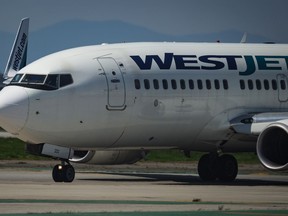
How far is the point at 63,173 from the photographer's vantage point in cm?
3931

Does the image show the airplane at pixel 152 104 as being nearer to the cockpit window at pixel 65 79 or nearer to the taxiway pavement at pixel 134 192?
the cockpit window at pixel 65 79

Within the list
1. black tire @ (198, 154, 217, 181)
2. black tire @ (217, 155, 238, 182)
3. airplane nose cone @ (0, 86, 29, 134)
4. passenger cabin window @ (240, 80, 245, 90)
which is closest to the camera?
airplane nose cone @ (0, 86, 29, 134)

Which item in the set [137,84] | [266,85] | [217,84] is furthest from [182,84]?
[266,85]

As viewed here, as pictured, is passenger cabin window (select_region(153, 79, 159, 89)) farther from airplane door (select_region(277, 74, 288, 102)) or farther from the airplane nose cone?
airplane door (select_region(277, 74, 288, 102))

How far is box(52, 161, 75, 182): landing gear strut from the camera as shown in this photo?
39281 millimetres

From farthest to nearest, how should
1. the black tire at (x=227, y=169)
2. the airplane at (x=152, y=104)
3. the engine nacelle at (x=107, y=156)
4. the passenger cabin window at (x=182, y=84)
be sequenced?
the black tire at (x=227, y=169) < the engine nacelle at (x=107, y=156) < the passenger cabin window at (x=182, y=84) < the airplane at (x=152, y=104)

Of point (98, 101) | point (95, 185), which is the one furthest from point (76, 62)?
point (95, 185)

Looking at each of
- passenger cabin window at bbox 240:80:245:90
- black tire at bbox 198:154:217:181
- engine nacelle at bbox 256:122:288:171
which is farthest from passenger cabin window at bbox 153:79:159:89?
black tire at bbox 198:154:217:181

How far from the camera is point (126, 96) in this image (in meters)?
39.8

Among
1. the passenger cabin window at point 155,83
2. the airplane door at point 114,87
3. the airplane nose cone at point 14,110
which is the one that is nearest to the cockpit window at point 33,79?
the airplane nose cone at point 14,110

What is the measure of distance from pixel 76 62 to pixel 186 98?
12.9 ft

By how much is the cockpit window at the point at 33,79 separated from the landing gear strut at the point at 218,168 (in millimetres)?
7767

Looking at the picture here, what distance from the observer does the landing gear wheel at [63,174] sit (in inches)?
1547

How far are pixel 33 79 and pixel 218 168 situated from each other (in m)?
8.19
